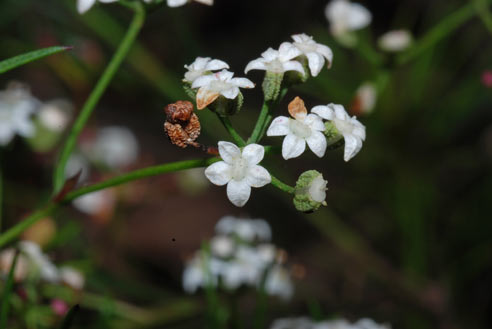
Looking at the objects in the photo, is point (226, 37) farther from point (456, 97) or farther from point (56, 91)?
point (456, 97)

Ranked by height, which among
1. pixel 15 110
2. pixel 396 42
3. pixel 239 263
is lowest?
pixel 239 263

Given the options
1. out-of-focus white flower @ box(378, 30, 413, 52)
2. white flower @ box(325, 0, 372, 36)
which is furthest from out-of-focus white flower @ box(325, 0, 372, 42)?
out-of-focus white flower @ box(378, 30, 413, 52)

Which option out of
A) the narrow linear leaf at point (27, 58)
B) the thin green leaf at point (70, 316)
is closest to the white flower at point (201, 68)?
the narrow linear leaf at point (27, 58)

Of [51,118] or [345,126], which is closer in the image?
[345,126]

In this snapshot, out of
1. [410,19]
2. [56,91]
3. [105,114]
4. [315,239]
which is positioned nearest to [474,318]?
[315,239]

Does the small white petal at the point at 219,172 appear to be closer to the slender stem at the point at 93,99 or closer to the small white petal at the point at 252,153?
the small white petal at the point at 252,153

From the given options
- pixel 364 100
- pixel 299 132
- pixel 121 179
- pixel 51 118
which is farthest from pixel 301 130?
pixel 51 118

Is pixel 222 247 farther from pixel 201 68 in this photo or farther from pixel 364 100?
pixel 201 68
